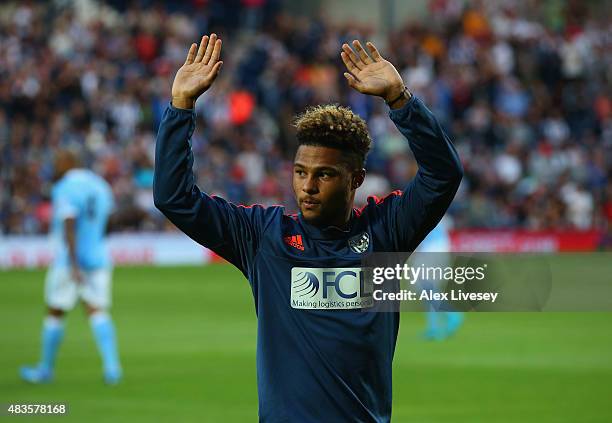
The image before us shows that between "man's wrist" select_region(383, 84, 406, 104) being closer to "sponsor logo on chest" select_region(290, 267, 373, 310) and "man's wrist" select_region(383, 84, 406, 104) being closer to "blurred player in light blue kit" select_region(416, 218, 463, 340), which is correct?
"sponsor logo on chest" select_region(290, 267, 373, 310)

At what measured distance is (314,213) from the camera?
4.21 metres

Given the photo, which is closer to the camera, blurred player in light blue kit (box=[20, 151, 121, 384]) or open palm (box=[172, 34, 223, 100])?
open palm (box=[172, 34, 223, 100])

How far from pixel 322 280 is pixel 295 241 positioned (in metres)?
0.22

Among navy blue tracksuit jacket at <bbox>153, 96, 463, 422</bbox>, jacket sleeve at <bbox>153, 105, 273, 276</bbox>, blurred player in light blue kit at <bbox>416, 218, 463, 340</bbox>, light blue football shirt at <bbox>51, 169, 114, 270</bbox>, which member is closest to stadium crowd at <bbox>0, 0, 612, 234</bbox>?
blurred player in light blue kit at <bbox>416, 218, 463, 340</bbox>

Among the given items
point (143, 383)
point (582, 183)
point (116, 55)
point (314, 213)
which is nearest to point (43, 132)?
point (116, 55)

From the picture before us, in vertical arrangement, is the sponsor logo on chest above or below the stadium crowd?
below

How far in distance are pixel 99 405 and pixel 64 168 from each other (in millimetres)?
2535

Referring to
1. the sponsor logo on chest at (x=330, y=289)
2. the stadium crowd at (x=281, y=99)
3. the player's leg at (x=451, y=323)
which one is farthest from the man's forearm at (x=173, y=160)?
the stadium crowd at (x=281, y=99)

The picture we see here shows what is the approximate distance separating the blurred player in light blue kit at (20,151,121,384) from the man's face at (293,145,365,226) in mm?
7145

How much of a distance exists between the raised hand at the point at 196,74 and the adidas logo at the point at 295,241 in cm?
62

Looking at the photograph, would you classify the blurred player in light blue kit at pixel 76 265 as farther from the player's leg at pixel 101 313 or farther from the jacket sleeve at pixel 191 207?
the jacket sleeve at pixel 191 207

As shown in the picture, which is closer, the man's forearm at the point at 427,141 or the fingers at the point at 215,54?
the man's forearm at the point at 427,141

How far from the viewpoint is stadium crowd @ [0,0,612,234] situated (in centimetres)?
2453

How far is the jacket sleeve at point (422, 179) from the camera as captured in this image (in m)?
4.07
